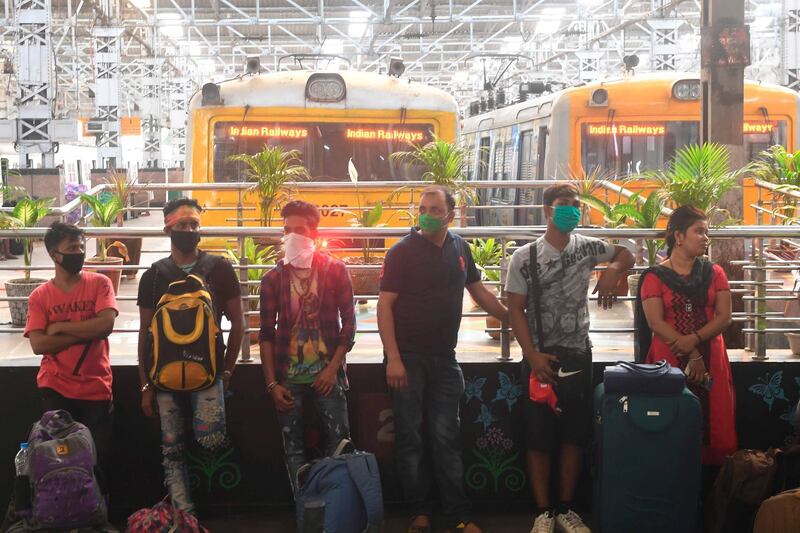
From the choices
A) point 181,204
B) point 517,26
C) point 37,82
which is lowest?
point 181,204

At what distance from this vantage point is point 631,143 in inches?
573

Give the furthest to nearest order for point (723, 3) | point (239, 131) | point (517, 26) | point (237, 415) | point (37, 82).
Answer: point (517, 26) < point (37, 82) < point (239, 131) < point (723, 3) < point (237, 415)

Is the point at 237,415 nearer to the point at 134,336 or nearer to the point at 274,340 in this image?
the point at 274,340

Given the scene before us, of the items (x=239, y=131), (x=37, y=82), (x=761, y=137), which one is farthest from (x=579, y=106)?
(x=37, y=82)

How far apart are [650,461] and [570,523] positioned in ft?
1.89

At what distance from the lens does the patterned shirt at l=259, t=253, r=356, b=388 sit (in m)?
5.71

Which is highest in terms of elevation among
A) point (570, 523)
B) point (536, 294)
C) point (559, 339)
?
point (536, 294)

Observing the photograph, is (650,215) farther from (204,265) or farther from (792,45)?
(792,45)

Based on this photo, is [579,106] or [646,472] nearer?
[646,472]

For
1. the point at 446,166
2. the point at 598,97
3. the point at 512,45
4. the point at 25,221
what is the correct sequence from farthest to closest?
the point at 512,45
the point at 598,97
the point at 446,166
the point at 25,221

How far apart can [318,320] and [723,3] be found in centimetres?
382

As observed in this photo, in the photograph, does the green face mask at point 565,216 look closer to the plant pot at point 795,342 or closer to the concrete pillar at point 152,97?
the plant pot at point 795,342

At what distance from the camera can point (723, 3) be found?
743 cm

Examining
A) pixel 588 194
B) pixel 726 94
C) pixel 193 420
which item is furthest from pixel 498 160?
pixel 193 420
